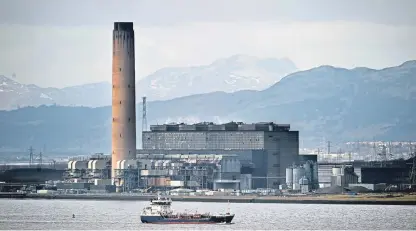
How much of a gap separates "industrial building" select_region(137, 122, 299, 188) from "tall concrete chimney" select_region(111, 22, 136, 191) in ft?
54.2

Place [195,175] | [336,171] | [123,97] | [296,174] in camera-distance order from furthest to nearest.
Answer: [336,171] → [195,175] → [296,174] → [123,97]

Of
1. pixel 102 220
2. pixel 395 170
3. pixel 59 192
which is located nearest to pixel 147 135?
pixel 59 192

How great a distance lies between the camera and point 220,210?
140 metres

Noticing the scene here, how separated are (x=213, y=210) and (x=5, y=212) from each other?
2034 cm

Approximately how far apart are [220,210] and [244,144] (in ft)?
155

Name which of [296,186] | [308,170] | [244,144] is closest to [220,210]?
[296,186]

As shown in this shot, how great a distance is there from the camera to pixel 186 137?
631 feet

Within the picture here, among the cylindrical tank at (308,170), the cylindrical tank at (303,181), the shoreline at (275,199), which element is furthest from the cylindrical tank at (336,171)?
the shoreline at (275,199)

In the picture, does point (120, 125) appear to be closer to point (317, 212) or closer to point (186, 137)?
point (186, 137)

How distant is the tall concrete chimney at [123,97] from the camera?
171750 mm

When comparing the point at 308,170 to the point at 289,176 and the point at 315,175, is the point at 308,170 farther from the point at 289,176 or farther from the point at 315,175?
the point at 289,176

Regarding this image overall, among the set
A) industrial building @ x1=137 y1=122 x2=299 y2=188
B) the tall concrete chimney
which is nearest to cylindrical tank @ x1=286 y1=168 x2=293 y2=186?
industrial building @ x1=137 y1=122 x2=299 y2=188

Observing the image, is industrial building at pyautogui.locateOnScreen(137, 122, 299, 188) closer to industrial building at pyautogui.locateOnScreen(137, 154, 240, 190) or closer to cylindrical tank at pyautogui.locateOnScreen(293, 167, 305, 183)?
industrial building at pyautogui.locateOnScreen(137, 154, 240, 190)

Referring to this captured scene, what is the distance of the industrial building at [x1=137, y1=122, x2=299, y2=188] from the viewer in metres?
183
